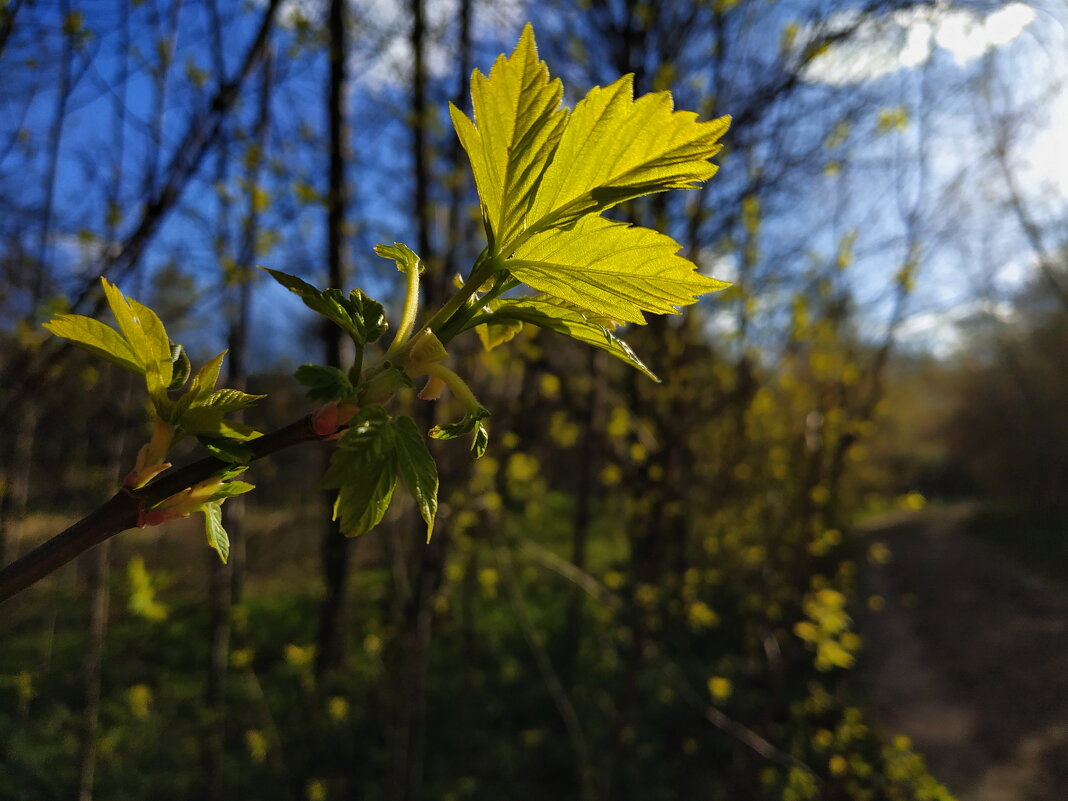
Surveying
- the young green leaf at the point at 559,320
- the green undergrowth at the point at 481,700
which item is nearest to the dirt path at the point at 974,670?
the green undergrowth at the point at 481,700

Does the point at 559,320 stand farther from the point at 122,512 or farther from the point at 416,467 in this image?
the point at 122,512

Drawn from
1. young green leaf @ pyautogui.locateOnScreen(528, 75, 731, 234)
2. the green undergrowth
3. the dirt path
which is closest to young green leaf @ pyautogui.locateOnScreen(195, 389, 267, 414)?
young green leaf @ pyautogui.locateOnScreen(528, 75, 731, 234)

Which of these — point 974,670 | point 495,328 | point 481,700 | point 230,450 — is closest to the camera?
point 230,450

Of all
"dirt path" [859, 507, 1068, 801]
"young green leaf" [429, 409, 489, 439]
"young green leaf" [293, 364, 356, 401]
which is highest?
"young green leaf" [293, 364, 356, 401]

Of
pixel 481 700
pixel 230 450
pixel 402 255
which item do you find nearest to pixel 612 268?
pixel 402 255

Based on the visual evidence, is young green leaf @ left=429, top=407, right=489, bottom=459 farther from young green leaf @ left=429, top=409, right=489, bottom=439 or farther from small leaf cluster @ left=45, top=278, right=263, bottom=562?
small leaf cluster @ left=45, top=278, right=263, bottom=562

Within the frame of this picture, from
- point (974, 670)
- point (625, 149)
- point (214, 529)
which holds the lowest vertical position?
point (974, 670)
